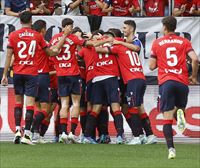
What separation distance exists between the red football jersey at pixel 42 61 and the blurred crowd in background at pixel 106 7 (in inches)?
77.3

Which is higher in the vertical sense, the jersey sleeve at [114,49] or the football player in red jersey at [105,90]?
the jersey sleeve at [114,49]

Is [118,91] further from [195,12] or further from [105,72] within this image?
[195,12]

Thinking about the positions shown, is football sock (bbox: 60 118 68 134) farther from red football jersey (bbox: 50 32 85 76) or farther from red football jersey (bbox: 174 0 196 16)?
red football jersey (bbox: 174 0 196 16)

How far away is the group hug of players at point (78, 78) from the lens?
16844 millimetres

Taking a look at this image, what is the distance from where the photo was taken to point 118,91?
17594 mm

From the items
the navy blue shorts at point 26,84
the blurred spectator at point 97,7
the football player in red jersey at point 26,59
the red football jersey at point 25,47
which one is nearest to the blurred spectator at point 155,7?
the blurred spectator at point 97,7

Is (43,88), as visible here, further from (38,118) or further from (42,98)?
(38,118)

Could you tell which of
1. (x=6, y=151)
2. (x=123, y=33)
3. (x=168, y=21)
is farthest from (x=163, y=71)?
(x=123, y=33)

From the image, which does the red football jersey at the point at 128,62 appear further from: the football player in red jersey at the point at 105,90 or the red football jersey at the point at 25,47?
the red football jersey at the point at 25,47

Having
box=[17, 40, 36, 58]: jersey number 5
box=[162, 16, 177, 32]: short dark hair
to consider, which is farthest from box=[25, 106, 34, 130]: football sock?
box=[162, 16, 177, 32]: short dark hair

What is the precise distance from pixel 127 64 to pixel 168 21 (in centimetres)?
371

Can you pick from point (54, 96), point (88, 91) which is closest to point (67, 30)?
point (88, 91)

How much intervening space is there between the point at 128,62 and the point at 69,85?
1.25 m

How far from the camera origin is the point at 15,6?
19.3 meters
